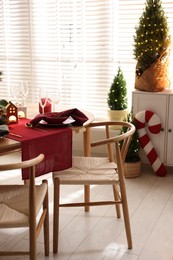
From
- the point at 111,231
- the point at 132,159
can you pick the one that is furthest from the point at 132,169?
the point at 111,231

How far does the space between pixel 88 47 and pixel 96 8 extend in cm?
41

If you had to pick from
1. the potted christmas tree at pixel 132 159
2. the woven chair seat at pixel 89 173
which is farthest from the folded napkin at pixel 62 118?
the potted christmas tree at pixel 132 159

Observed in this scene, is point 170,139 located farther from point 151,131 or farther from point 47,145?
point 47,145

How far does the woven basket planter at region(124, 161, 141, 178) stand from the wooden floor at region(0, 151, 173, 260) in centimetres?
26

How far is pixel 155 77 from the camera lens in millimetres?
3350

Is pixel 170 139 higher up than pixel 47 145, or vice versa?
pixel 47 145

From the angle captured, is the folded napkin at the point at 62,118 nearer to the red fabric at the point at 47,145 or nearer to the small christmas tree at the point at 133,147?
the red fabric at the point at 47,145

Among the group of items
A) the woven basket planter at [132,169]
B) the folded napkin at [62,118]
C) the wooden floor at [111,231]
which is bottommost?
the wooden floor at [111,231]

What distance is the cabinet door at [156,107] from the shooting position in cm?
337

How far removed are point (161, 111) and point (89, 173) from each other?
132cm

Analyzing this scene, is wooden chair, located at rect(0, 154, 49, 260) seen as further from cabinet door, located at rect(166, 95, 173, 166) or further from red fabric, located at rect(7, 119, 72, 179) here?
cabinet door, located at rect(166, 95, 173, 166)

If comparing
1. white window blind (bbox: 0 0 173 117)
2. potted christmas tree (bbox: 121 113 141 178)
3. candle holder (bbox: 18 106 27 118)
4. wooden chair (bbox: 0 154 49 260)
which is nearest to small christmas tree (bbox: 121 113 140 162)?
potted christmas tree (bbox: 121 113 141 178)

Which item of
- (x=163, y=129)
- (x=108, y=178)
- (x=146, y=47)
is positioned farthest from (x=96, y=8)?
(x=108, y=178)

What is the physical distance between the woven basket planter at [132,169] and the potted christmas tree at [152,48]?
713 millimetres
